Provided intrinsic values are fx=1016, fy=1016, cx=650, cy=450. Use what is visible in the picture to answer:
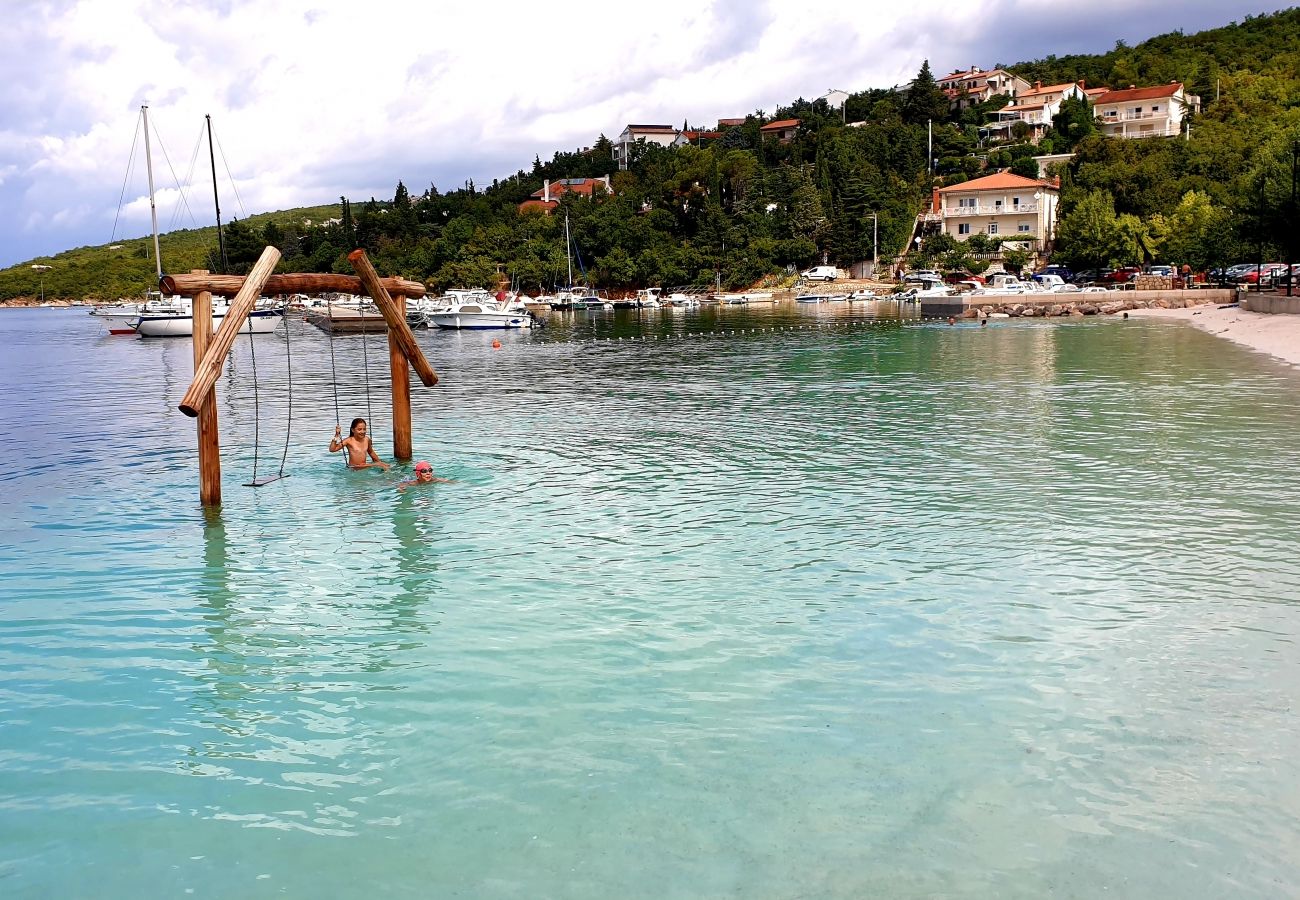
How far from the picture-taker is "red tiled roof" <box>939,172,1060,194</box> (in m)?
113

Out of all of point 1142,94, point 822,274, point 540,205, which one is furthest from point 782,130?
point 822,274

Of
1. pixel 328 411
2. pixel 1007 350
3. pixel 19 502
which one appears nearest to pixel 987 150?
pixel 1007 350

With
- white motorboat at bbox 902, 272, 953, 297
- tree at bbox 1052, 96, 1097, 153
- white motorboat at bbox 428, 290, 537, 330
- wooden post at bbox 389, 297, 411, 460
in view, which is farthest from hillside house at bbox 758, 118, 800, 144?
wooden post at bbox 389, 297, 411, 460

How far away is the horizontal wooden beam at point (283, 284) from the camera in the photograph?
1469 centimetres

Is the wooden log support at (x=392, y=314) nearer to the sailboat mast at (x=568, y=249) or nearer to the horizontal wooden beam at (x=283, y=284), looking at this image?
the horizontal wooden beam at (x=283, y=284)

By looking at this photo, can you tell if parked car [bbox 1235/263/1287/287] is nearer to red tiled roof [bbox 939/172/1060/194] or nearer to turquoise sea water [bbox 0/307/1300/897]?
red tiled roof [bbox 939/172/1060/194]

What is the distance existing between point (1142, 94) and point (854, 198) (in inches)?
1867

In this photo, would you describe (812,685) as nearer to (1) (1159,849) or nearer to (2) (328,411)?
(1) (1159,849)

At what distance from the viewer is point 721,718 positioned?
8156 millimetres

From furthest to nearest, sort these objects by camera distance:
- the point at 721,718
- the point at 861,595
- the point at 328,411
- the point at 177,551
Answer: the point at 328,411, the point at 177,551, the point at 861,595, the point at 721,718

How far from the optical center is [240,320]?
1417 centimetres

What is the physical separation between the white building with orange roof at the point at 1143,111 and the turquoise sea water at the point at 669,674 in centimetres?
13778

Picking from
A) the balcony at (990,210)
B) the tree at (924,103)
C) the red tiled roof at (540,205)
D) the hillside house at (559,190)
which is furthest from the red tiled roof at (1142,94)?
the red tiled roof at (540,205)

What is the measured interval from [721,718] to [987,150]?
150186 mm
